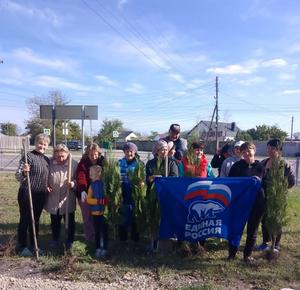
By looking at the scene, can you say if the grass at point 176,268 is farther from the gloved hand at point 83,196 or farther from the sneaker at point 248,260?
the gloved hand at point 83,196

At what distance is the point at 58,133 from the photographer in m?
66.9

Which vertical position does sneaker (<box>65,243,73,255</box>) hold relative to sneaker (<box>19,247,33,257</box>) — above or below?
above

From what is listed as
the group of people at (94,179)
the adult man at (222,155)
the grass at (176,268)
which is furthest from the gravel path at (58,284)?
the adult man at (222,155)

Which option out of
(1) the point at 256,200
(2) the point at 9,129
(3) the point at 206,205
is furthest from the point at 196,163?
(2) the point at 9,129

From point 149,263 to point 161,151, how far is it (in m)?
1.83

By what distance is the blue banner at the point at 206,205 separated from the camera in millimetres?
6258

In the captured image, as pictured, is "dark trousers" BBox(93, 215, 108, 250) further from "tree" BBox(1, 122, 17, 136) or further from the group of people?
"tree" BBox(1, 122, 17, 136)

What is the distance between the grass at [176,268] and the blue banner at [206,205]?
0.44 m

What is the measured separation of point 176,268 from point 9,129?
316 feet

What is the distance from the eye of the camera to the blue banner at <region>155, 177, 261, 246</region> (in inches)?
246

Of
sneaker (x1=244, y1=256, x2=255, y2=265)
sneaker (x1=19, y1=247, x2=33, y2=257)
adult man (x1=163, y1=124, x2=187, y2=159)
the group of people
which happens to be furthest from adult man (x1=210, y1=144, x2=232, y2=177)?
sneaker (x1=19, y1=247, x2=33, y2=257)

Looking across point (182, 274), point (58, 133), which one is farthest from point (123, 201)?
point (58, 133)

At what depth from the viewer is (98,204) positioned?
6.39 meters

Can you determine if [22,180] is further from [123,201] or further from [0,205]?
[0,205]
